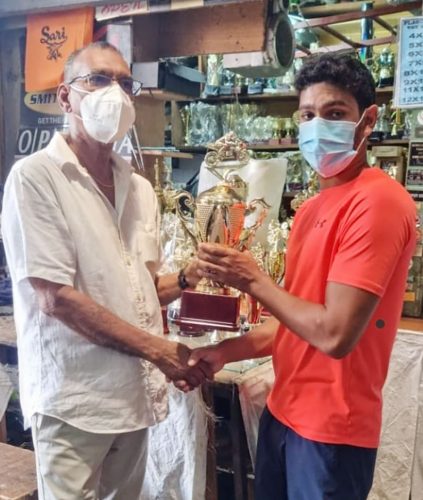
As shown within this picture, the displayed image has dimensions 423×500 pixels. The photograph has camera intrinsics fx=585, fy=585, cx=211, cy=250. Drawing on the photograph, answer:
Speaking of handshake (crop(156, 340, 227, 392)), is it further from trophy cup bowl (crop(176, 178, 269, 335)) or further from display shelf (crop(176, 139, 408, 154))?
display shelf (crop(176, 139, 408, 154))

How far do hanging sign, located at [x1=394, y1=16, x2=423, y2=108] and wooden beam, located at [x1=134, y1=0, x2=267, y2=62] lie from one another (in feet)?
1.96

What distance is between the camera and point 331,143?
123 cm

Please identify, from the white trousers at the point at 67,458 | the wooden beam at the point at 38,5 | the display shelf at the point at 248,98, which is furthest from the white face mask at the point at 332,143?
the display shelf at the point at 248,98

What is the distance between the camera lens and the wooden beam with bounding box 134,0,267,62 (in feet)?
7.14

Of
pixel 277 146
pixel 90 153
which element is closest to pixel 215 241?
pixel 90 153

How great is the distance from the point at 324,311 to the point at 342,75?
483 millimetres

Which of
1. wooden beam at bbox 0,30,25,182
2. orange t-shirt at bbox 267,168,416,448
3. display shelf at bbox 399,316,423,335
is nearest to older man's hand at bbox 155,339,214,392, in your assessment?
orange t-shirt at bbox 267,168,416,448

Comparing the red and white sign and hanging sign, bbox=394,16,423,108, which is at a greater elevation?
the red and white sign

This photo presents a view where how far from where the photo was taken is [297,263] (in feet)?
4.10

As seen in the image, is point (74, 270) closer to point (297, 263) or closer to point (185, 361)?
point (185, 361)

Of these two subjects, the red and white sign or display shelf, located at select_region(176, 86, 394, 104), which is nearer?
the red and white sign

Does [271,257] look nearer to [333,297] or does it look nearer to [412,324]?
[412,324]

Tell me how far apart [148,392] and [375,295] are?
68 centimetres

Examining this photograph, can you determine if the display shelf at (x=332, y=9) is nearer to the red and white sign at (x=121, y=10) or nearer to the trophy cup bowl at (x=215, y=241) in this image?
the red and white sign at (x=121, y=10)
